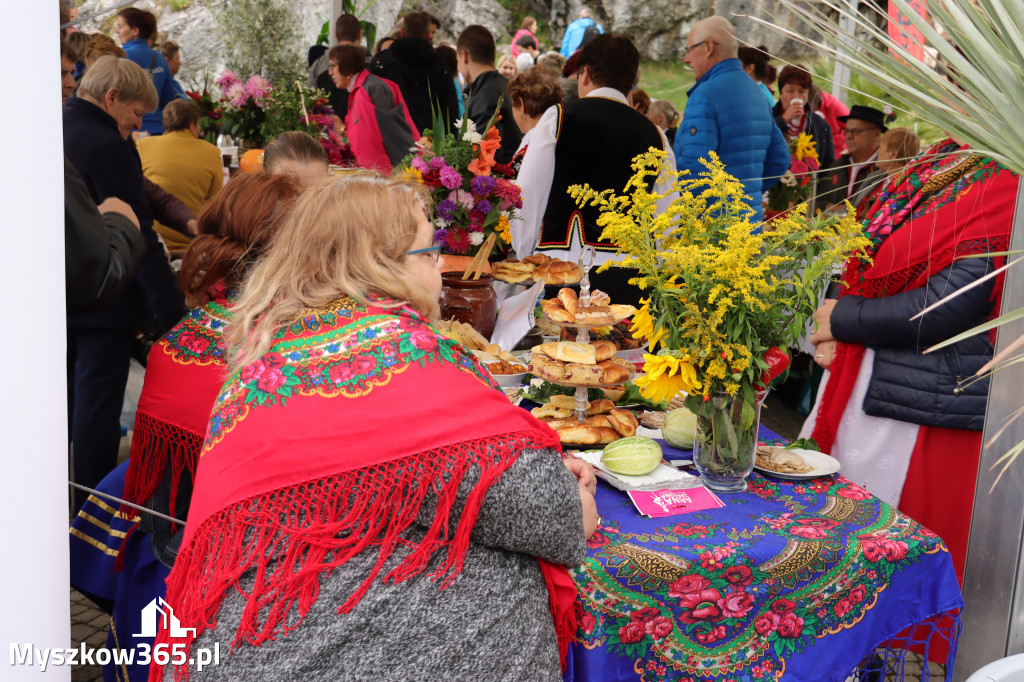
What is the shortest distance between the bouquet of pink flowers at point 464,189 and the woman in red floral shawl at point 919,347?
3.76ft

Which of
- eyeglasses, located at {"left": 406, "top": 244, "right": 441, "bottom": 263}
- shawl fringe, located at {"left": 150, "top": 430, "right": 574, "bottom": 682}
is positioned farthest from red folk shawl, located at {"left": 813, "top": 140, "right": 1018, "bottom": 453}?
shawl fringe, located at {"left": 150, "top": 430, "right": 574, "bottom": 682}

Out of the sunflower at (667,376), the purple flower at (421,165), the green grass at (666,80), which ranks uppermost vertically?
the green grass at (666,80)

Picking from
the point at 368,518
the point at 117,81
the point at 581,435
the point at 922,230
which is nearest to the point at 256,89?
the point at 117,81

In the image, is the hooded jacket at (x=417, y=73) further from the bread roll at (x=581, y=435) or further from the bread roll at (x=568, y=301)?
the bread roll at (x=581, y=435)

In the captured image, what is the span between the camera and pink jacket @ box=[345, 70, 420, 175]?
5031mm

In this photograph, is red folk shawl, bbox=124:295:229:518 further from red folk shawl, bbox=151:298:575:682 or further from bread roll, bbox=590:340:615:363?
bread roll, bbox=590:340:615:363

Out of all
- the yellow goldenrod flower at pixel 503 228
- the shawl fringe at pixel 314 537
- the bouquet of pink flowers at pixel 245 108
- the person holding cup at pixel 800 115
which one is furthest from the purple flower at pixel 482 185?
the person holding cup at pixel 800 115

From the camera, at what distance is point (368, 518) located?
4.11 feet

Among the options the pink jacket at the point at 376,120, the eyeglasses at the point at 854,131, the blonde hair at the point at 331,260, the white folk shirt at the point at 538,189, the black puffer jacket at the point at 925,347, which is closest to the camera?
the blonde hair at the point at 331,260

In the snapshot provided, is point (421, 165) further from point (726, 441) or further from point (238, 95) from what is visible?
point (238, 95)

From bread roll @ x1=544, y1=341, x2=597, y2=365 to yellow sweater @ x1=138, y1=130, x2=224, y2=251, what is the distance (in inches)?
118

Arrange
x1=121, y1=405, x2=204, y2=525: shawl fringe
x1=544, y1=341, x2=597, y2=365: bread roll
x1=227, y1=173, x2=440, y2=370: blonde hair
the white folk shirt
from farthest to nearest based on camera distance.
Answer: the white folk shirt, x1=544, y1=341, x2=597, y2=365: bread roll, x1=121, y1=405, x2=204, y2=525: shawl fringe, x1=227, y1=173, x2=440, y2=370: blonde hair

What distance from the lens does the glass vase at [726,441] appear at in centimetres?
171

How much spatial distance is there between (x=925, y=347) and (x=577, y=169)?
179cm
